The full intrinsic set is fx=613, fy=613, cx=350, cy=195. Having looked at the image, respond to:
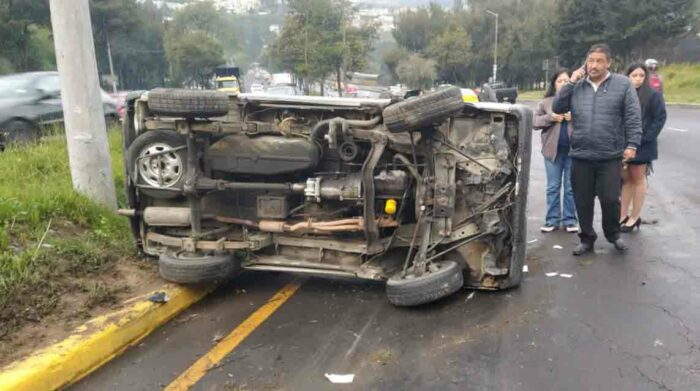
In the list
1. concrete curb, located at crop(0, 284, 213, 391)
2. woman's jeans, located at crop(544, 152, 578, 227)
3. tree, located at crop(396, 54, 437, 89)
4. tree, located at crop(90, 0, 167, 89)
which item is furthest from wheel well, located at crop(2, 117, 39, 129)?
tree, located at crop(396, 54, 437, 89)

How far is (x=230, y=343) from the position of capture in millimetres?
3906

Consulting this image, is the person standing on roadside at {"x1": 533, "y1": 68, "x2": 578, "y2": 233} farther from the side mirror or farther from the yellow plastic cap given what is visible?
the side mirror

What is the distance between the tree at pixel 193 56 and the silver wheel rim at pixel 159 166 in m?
46.0

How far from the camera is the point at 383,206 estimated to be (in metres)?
4.62

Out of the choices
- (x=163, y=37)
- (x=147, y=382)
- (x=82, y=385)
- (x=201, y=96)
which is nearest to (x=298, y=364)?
(x=147, y=382)

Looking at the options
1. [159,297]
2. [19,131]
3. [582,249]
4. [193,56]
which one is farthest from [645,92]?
[193,56]

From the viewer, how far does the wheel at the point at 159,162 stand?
4684mm

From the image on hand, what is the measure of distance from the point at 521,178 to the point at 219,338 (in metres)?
2.40

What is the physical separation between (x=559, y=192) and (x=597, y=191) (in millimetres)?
1020

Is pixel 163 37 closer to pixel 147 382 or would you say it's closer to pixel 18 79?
pixel 18 79

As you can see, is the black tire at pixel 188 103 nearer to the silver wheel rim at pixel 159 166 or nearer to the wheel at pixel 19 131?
the silver wheel rim at pixel 159 166

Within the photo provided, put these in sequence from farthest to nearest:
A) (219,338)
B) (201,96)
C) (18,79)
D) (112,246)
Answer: (18,79)
(112,246)
(201,96)
(219,338)

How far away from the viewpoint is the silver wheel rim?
4707mm

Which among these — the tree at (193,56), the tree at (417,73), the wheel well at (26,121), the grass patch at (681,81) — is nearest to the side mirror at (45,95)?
the wheel well at (26,121)
